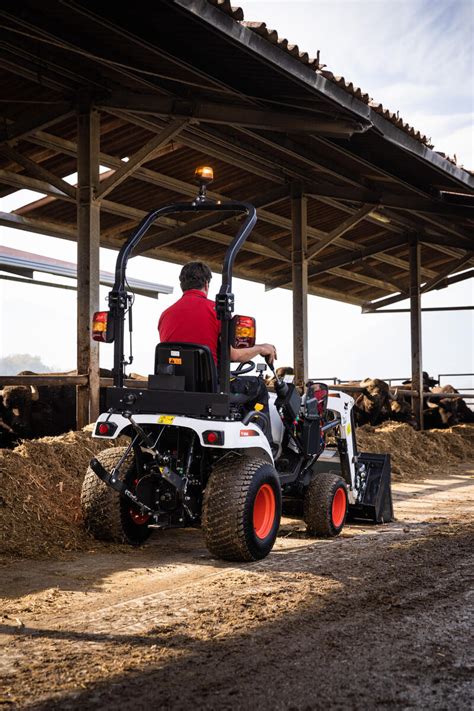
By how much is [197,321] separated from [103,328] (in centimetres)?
62

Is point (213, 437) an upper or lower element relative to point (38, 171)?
lower

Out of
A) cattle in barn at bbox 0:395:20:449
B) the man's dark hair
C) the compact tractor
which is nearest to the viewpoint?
the compact tractor

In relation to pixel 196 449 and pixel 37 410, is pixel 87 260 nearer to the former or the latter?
pixel 37 410

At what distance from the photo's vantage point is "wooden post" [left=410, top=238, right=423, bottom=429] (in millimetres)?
16438

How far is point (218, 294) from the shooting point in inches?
202

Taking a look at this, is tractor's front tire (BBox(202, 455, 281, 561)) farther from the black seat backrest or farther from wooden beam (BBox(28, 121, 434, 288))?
wooden beam (BBox(28, 121, 434, 288))

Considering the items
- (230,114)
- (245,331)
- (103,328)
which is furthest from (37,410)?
(245,331)

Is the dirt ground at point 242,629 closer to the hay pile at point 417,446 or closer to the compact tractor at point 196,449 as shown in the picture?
the compact tractor at point 196,449

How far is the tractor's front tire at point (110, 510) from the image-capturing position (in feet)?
18.3

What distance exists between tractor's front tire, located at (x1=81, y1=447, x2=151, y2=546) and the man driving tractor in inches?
37.4

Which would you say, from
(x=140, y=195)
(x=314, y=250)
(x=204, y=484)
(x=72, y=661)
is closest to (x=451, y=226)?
(x=314, y=250)

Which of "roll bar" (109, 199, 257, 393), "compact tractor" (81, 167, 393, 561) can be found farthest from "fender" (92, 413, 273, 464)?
"roll bar" (109, 199, 257, 393)

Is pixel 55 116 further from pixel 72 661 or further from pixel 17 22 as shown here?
pixel 72 661

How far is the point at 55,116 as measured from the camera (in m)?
9.48
